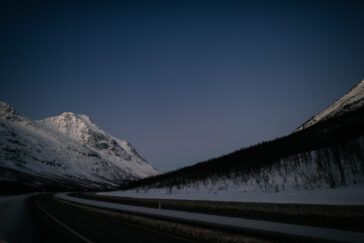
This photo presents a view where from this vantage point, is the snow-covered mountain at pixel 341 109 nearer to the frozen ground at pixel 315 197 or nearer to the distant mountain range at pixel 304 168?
the distant mountain range at pixel 304 168

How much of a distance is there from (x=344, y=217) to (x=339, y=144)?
1800 centimetres

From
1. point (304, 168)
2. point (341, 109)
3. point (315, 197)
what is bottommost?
point (315, 197)

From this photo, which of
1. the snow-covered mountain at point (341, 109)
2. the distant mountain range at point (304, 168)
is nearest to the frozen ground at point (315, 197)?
the distant mountain range at point (304, 168)

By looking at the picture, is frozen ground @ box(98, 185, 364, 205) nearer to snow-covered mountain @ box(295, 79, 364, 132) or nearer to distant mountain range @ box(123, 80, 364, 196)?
distant mountain range @ box(123, 80, 364, 196)

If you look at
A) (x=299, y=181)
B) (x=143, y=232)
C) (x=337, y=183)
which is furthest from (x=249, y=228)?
(x=299, y=181)

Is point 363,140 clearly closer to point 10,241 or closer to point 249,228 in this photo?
point 249,228

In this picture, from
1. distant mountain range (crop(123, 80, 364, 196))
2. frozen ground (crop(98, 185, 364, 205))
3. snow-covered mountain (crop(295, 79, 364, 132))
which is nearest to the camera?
frozen ground (crop(98, 185, 364, 205))

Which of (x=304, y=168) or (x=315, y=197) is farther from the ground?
(x=304, y=168)

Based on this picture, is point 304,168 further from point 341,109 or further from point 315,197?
point 341,109

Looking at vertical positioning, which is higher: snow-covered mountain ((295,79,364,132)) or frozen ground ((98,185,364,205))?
snow-covered mountain ((295,79,364,132))

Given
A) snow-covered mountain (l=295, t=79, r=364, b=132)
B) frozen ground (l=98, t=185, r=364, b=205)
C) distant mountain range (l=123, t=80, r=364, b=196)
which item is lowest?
frozen ground (l=98, t=185, r=364, b=205)

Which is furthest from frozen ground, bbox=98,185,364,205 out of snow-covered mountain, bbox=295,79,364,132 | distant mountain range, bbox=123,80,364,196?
snow-covered mountain, bbox=295,79,364,132

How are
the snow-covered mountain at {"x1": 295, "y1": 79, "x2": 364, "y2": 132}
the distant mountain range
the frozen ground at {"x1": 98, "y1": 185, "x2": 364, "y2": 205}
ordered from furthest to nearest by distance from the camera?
the snow-covered mountain at {"x1": 295, "y1": 79, "x2": 364, "y2": 132}
the distant mountain range
the frozen ground at {"x1": 98, "y1": 185, "x2": 364, "y2": 205}

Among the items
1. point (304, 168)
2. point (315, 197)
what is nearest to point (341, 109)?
point (304, 168)
